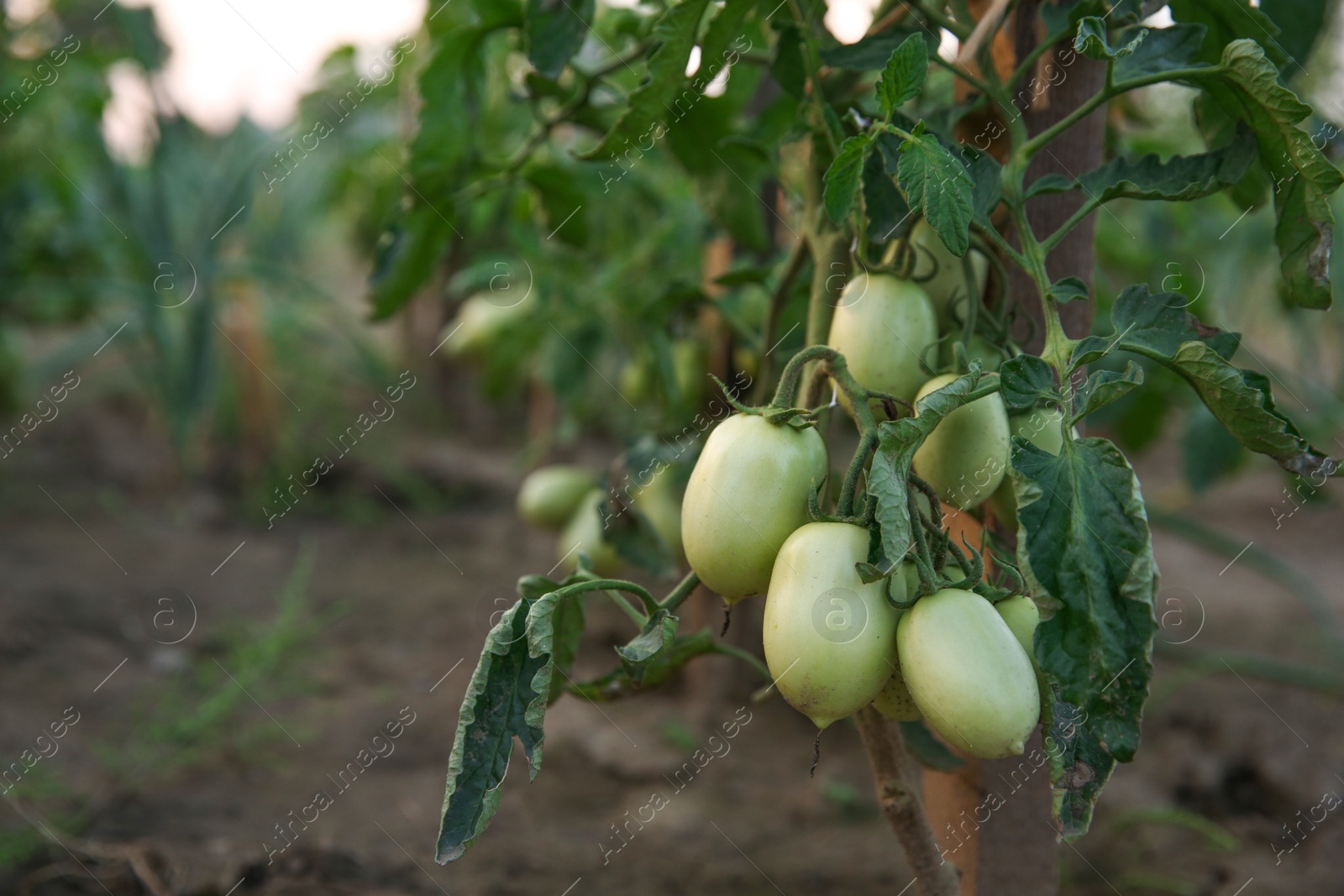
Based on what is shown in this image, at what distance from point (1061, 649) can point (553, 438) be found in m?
1.37

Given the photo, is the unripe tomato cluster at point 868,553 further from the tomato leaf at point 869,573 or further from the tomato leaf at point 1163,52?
the tomato leaf at point 1163,52

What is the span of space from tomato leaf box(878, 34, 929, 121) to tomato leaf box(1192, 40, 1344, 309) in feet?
0.66

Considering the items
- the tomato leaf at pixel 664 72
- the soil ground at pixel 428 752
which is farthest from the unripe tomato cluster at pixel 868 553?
the soil ground at pixel 428 752

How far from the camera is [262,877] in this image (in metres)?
1.18

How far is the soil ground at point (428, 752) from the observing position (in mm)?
1319

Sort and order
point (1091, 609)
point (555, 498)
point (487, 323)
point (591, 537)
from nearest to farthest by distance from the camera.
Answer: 1. point (1091, 609)
2. point (591, 537)
3. point (555, 498)
4. point (487, 323)

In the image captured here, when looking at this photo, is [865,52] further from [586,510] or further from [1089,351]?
[586,510]

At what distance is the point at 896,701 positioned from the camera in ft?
2.25

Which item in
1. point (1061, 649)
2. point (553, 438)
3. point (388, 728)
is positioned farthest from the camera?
point (553, 438)

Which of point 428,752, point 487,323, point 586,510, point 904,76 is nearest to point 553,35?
point 904,76

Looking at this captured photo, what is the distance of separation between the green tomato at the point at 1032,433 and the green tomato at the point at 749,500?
0.46 feet

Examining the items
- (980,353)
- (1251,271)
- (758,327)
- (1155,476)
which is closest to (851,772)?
(758,327)

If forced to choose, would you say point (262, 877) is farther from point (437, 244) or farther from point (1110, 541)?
point (1110, 541)

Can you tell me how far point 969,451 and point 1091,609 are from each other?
0.15 m
